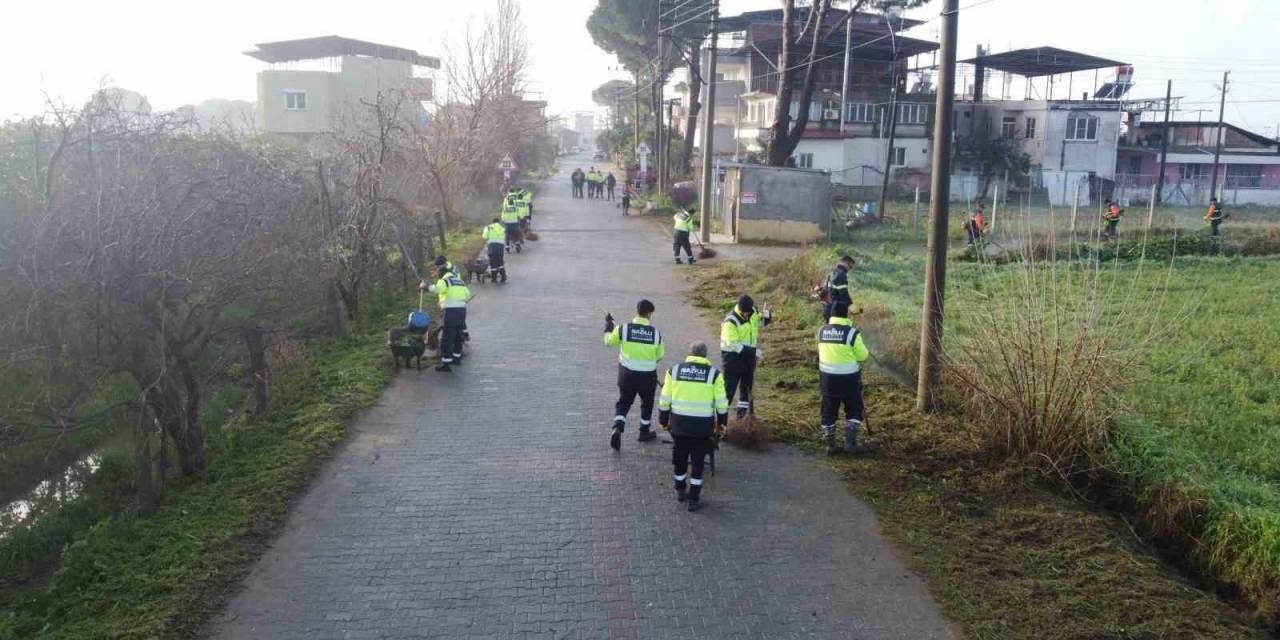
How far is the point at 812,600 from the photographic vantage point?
20.9 ft

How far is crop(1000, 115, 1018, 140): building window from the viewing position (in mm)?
49906

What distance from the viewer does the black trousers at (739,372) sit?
9.81m

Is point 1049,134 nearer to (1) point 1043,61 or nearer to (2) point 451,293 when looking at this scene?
(1) point 1043,61

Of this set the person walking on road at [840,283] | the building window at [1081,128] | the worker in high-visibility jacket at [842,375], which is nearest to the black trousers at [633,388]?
the worker in high-visibility jacket at [842,375]

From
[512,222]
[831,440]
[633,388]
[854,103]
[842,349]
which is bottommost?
[831,440]

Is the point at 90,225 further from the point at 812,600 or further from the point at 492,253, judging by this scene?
the point at 492,253

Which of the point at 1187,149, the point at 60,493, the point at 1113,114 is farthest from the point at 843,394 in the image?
the point at 1187,149

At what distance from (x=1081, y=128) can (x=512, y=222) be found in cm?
3690

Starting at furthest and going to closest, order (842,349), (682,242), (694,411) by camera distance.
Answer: (682,242), (842,349), (694,411)

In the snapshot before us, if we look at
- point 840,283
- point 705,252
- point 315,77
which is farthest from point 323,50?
point 840,283

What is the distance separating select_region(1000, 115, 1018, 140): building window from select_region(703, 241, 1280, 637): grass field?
110 ft

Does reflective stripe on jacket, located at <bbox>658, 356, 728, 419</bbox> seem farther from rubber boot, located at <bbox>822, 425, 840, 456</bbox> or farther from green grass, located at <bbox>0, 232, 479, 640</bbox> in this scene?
green grass, located at <bbox>0, 232, 479, 640</bbox>

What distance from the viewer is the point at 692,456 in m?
7.92

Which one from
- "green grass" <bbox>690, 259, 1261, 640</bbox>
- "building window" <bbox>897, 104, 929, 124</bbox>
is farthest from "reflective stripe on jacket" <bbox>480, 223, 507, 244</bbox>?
"building window" <bbox>897, 104, 929, 124</bbox>
